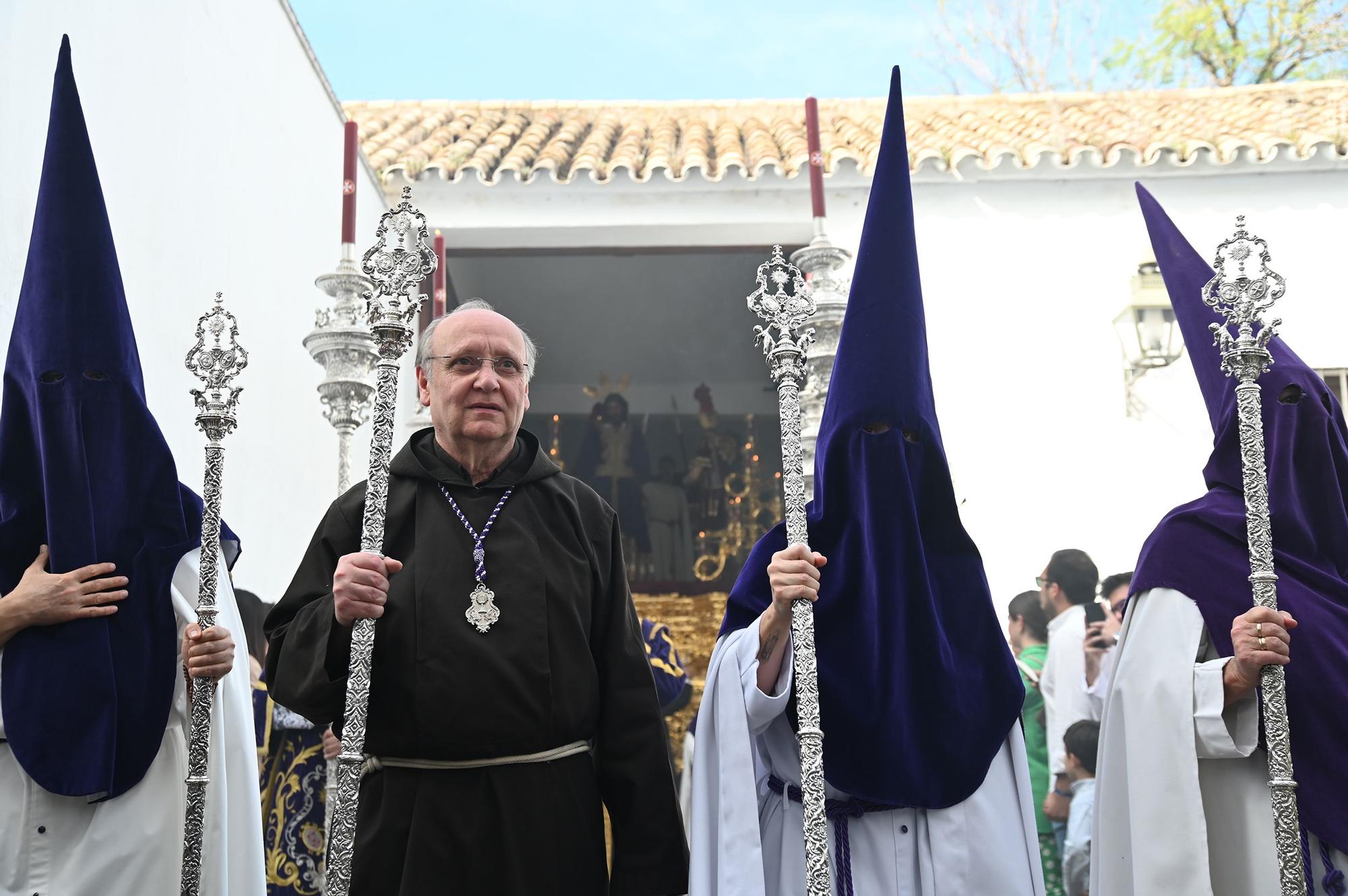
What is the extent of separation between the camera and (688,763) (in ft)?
22.2

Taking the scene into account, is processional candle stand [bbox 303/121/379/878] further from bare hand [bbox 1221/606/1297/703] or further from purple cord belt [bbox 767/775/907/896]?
bare hand [bbox 1221/606/1297/703]

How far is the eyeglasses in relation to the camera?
3293mm

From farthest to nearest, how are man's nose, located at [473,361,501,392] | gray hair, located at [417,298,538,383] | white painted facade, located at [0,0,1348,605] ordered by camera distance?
white painted facade, located at [0,0,1348,605]
gray hair, located at [417,298,538,383]
man's nose, located at [473,361,501,392]

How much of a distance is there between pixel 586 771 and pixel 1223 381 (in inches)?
76.3

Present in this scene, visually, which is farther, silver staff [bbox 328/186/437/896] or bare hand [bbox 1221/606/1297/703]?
bare hand [bbox 1221/606/1297/703]

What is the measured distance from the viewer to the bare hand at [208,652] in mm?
3086

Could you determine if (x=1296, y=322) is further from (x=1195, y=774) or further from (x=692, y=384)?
(x=1195, y=774)

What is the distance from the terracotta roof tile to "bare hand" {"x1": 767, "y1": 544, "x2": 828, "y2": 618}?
6.14 metres

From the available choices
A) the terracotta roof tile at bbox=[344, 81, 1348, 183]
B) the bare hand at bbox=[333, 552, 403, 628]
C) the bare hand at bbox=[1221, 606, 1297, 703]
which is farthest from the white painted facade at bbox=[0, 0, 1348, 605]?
the bare hand at bbox=[1221, 606, 1297, 703]

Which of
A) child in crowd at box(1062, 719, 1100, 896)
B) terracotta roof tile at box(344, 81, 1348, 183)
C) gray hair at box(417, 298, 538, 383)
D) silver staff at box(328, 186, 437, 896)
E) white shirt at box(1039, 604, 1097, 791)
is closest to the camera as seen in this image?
silver staff at box(328, 186, 437, 896)

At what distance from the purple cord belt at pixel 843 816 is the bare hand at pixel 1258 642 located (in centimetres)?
85

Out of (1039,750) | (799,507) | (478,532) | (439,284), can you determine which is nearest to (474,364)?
(478,532)

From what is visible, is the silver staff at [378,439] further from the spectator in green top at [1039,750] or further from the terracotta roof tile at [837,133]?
the terracotta roof tile at [837,133]

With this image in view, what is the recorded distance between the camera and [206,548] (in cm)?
317
